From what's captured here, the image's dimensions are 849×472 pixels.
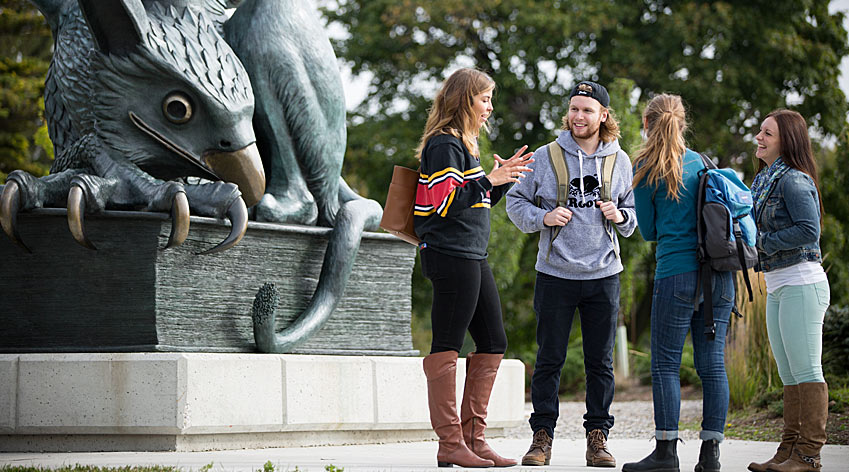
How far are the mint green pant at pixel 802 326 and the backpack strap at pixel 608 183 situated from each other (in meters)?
0.81

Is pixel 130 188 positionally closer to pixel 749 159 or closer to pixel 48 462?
pixel 48 462

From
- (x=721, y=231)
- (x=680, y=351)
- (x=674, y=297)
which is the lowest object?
(x=680, y=351)

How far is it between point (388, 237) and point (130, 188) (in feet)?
5.72

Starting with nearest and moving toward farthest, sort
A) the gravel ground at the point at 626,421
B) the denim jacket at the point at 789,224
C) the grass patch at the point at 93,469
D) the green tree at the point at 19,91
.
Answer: the grass patch at the point at 93,469 < the denim jacket at the point at 789,224 < the gravel ground at the point at 626,421 < the green tree at the point at 19,91

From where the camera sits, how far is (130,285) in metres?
5.55

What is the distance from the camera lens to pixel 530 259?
19828 millimetres

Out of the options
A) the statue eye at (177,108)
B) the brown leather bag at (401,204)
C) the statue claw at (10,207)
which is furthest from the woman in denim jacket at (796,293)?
the statue claw at (10,207)

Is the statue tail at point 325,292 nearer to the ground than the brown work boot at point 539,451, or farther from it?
farther from it

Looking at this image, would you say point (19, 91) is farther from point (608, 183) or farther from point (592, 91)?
point (608, 183)

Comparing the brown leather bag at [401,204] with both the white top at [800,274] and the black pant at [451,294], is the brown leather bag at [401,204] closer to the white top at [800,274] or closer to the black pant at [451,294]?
the black pant at [451,294]

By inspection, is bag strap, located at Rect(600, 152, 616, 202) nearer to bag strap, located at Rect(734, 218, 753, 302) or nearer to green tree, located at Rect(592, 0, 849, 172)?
bag strap, located at Rect(734, 218, 753, 302)

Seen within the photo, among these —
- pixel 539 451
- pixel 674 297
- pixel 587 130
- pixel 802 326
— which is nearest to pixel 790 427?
pixel 802 326

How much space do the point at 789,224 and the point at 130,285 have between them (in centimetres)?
343

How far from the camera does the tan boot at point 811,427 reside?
4504 millimetres
